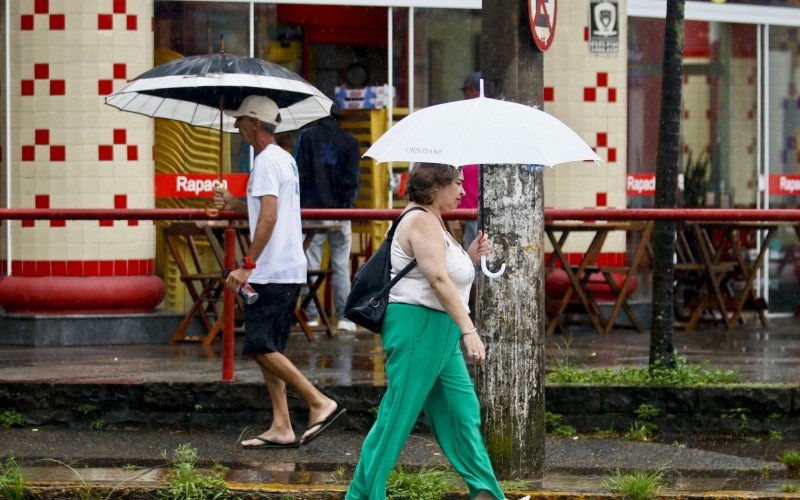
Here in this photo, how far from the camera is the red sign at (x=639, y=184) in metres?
13.9

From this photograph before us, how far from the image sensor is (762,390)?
364 inches

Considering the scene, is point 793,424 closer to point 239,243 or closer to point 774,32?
point 239,243

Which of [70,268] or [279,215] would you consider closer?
[279,215]

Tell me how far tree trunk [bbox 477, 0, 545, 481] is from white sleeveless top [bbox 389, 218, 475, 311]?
2.38ft

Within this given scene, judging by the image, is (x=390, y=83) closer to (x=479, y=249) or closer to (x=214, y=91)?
(x=214, y=91)

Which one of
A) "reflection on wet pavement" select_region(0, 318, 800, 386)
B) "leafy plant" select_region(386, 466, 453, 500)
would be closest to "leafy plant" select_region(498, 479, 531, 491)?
"leafy plant" select_region(386, 466, 453, 500)

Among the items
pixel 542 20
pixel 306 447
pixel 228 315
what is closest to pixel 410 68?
pixel 228 315

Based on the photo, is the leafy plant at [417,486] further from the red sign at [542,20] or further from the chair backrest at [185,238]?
the chair backrest at [185,238]

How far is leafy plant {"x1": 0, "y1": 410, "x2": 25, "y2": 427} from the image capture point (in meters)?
9.29

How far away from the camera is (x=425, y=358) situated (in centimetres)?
660

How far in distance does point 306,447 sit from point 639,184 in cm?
617

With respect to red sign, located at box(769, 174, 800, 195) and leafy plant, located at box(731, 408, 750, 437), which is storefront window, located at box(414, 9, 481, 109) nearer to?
red sign, located at box(769, 174, 800, 195)

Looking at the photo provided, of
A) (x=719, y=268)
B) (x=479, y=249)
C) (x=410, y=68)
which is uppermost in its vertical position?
(x=410, y=68)

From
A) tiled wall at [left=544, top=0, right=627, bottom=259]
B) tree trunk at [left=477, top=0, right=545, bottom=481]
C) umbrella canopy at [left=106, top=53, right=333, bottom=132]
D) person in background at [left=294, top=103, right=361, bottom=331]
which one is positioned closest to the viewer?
tree trunk at [left=477, top=0, right=545, bottom=481]
